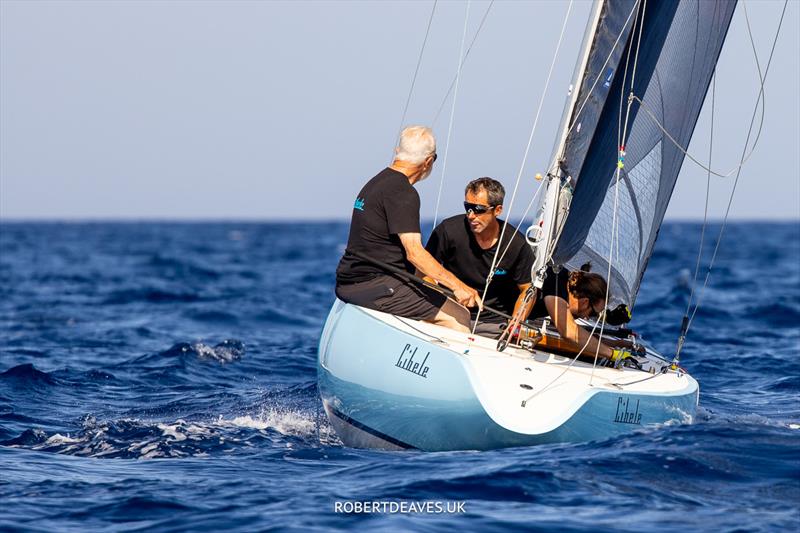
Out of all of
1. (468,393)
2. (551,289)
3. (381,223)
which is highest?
(381,223)

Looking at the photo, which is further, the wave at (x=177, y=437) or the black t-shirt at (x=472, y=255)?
the black t-shirt at (x=472, y=255)

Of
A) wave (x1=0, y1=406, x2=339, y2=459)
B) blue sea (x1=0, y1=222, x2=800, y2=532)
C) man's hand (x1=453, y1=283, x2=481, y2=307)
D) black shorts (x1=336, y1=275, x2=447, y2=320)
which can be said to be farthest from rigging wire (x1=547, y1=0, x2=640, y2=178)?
wave (x1=0, y1=406, x2=339, y2=459)

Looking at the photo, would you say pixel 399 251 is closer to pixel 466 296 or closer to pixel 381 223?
pixel 381 223

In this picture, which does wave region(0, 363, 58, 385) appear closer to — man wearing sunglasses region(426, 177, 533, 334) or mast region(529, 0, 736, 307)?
man wearing sunglasses region(426, 177, 533, 334)

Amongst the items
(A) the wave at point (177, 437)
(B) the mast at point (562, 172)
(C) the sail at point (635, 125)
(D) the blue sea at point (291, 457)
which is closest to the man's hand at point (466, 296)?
(B) the mast at point (562, 172)

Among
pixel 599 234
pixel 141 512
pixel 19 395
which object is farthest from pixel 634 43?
pixel 19 395

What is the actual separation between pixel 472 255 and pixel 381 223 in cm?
76

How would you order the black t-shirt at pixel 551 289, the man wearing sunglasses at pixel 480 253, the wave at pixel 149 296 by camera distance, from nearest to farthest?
the man wearing sunglasses at pixel 480 253, the black t-shirt at pixel 551 289, the wave at pixel 149 296

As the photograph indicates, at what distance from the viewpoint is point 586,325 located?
8117 mm

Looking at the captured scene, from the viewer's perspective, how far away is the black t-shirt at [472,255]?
7.14 metres

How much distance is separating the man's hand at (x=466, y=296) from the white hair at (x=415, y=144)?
Result: 2.62ft

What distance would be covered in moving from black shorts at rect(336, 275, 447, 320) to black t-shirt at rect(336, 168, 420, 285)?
7 cm

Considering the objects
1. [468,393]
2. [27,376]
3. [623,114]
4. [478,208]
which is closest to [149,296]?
[27,376]

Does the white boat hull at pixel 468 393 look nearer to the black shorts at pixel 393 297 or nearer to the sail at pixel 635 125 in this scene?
the black shorts at pixel 393 297
